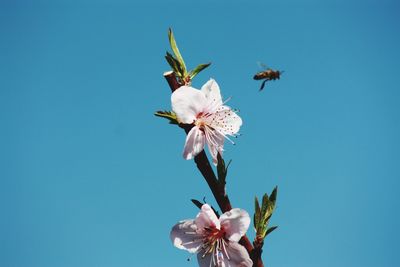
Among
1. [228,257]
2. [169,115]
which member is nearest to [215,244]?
[228,257]

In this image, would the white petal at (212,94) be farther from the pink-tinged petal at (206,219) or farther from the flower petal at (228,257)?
the flower petal at (228,257)

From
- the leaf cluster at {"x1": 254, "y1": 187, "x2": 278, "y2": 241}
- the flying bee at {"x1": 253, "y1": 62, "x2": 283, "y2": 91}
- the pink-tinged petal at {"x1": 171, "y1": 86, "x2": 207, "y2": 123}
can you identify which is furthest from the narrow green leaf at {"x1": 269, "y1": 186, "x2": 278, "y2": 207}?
the flying bee at {"x1": 253, "y1": 62, "x2": 283, "y2": 91}

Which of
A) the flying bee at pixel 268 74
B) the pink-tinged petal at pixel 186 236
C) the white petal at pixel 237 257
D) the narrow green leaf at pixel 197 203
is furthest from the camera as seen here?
the flying bee at pixel 268 74

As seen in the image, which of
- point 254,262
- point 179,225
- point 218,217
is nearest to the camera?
point 254,262

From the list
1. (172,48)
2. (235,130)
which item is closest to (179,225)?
(235,130)

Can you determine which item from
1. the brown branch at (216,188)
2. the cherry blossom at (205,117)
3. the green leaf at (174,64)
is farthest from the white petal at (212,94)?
the brown branch at (216,188)

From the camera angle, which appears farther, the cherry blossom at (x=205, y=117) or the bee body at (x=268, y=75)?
the bee body at (x=268, y=75)

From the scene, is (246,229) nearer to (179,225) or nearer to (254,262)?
(254,262)
